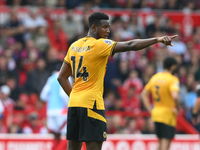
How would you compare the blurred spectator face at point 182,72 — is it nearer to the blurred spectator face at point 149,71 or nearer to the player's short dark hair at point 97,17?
the blurred spectator face at point 149,71

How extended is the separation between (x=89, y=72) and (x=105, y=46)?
41 cm

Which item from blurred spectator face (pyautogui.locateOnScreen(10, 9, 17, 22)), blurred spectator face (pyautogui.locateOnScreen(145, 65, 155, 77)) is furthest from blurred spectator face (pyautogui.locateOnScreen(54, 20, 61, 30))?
blurred spectator face (pyautogui.locateOnScreen(145, 65, 155, 77))

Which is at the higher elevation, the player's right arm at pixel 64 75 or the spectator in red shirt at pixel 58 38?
the spectator in red shirt at pixel 58 38

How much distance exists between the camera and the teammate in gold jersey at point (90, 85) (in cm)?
475

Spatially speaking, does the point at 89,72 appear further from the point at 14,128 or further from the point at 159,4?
the point at 159,4

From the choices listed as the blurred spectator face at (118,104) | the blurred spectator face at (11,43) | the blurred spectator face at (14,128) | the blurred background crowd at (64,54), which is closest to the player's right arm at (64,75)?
the blurred background crowd at (64,54)

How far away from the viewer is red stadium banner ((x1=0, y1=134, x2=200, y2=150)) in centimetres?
933

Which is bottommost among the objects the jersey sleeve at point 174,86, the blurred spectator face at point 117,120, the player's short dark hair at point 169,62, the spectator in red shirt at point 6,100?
the blurred spectator face at point 117,120

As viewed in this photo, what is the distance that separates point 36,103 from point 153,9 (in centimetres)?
811

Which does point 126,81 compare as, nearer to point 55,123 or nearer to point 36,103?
point 36,103

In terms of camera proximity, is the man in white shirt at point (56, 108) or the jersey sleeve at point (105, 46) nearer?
the jersey sleeve at point (105, 46)

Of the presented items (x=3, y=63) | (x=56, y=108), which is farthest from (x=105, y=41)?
(x=3, y=63)

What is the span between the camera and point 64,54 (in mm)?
13109

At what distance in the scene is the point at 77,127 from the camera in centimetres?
493
